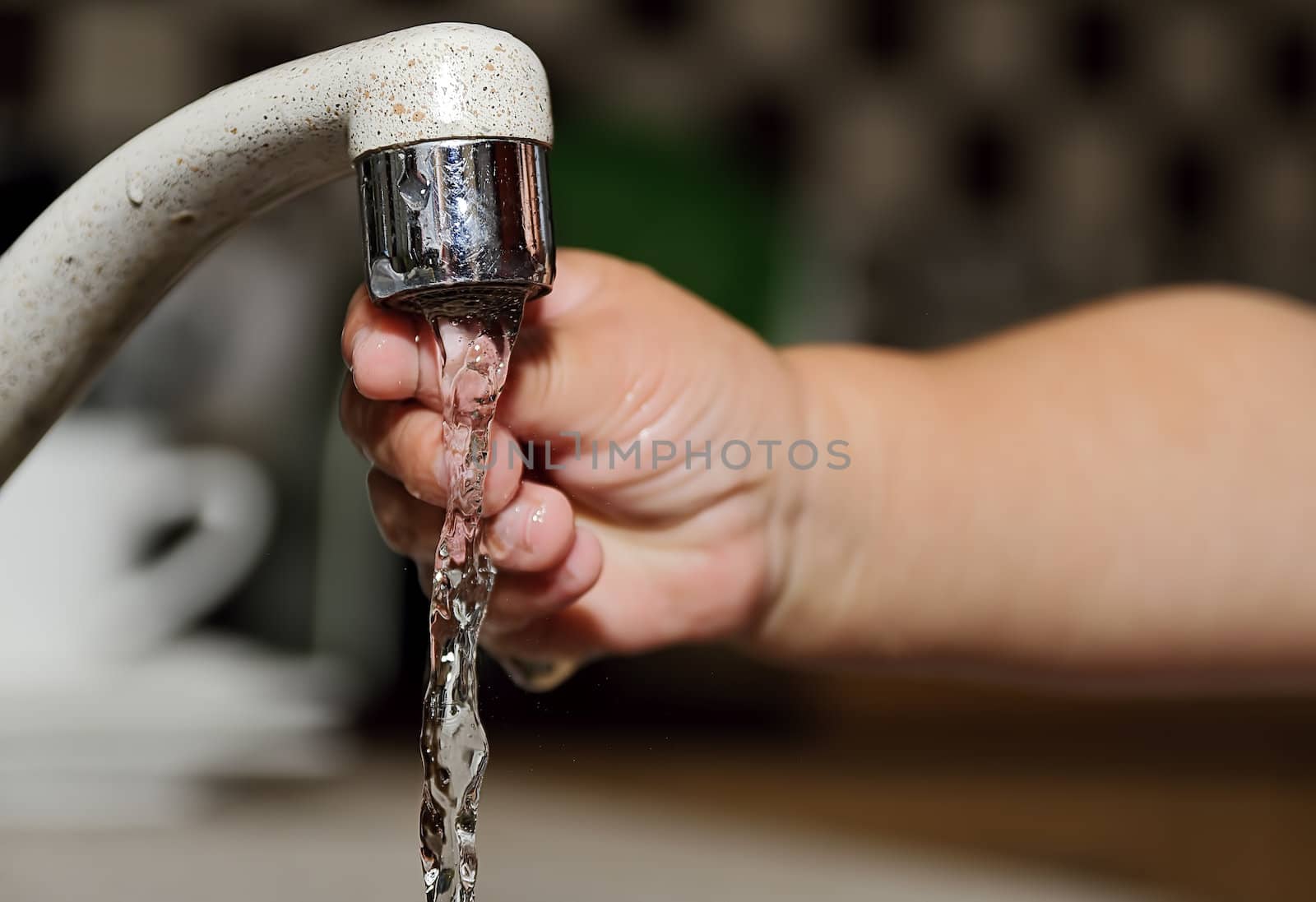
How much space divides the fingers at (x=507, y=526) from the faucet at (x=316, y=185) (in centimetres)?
6

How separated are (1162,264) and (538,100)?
34.9 inches

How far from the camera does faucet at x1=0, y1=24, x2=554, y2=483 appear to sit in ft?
0.50

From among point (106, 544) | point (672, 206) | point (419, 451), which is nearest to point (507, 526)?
point (419, 451)

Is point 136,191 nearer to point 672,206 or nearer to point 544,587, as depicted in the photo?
point 544,587

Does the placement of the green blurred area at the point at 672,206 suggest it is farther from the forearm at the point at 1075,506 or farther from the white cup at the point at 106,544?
the forearm at the point at 1075,506

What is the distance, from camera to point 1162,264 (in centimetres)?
96

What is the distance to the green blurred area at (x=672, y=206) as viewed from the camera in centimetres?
77

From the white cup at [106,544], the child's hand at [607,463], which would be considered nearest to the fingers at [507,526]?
the child's hand at [607,463]

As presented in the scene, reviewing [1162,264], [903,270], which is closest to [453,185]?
[903,270]

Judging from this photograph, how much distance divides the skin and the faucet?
7 centimetres

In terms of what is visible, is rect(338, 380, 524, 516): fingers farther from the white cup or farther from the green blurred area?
the green blurred area

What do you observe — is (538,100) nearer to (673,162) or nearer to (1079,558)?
(1079,558)

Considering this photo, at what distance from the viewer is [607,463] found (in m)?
0.26

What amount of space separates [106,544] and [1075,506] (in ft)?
1.09
